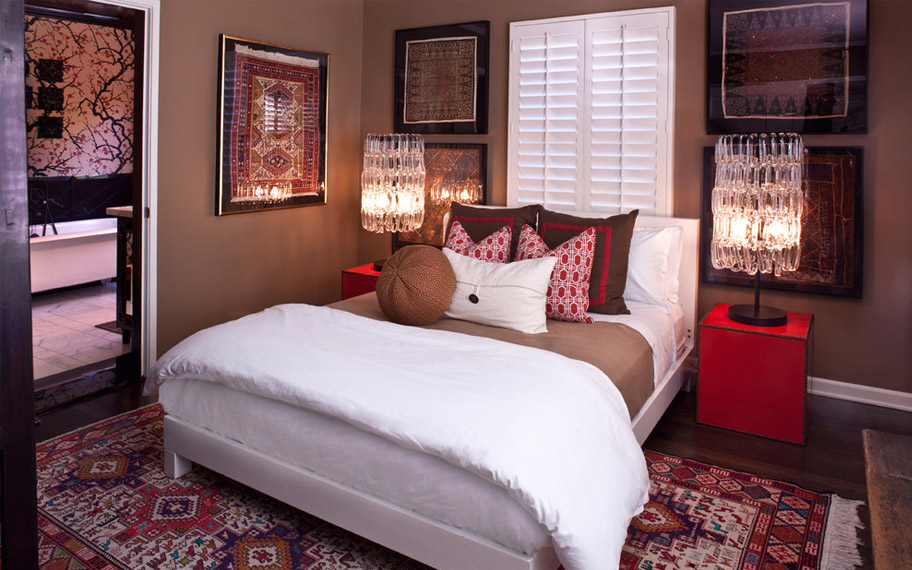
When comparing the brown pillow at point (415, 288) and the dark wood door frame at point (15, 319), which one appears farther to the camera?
the brown pillow at point (415, 288)

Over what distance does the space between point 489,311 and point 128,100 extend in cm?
484

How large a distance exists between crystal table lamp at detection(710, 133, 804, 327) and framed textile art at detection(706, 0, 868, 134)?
25cm

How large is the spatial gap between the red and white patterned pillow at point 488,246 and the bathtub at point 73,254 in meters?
4.04

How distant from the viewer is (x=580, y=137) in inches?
165

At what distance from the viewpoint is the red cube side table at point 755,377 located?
319cm

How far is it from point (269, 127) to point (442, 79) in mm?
1179

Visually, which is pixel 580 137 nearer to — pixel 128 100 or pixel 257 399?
pixel 257 399

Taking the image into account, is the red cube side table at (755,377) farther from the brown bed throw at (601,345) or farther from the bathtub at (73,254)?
the bathtub at (73,254)

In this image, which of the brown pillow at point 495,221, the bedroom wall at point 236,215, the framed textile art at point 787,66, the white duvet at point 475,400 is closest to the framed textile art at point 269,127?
the bedroom wall at point 236,215

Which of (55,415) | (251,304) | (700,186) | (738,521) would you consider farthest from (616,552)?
(251,304)

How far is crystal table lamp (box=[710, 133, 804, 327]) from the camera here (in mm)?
3281

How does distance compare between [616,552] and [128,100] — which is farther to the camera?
[128,100]

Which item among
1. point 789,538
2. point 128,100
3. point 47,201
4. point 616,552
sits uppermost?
point 128,100

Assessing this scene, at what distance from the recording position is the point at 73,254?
6.19 m
